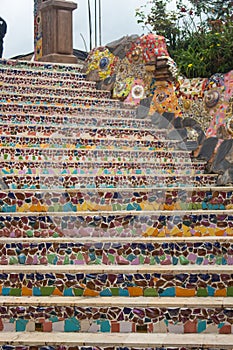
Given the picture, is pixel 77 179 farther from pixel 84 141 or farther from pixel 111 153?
pixel 84 141

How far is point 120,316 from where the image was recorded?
14.4 feet

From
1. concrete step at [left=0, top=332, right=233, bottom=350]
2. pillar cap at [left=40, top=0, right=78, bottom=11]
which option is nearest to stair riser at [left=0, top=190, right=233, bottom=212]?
concrete step at [left=0, top=332, right=233, bottom=350]

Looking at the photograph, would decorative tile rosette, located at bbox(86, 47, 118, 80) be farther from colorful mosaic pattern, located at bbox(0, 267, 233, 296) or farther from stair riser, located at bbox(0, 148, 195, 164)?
colorful mosaic pattern, located at bbox(0, 267, 233, 296)

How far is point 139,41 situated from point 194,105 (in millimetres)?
1073

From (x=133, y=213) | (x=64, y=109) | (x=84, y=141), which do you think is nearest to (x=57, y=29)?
(x=64, y=109)

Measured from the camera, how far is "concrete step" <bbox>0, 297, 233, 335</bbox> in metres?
4.33

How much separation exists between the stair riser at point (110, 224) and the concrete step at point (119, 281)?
57 cm

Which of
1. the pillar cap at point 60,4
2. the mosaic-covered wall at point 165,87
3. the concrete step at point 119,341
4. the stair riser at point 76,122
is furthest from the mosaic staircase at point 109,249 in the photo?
the pillar cap at point 60,4

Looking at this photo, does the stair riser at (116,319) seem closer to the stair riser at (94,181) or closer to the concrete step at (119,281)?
the concrete step at (119,281)

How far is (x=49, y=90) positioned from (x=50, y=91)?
0.02 metres

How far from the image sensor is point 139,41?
9.21 meters

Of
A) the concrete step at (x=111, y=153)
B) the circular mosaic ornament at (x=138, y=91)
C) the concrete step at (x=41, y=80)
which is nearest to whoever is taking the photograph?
the concrete step at (x=111, y=153)

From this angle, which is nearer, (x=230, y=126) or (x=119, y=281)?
(x=119, y=281)

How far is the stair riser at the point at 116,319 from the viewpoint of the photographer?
4.33 meters
